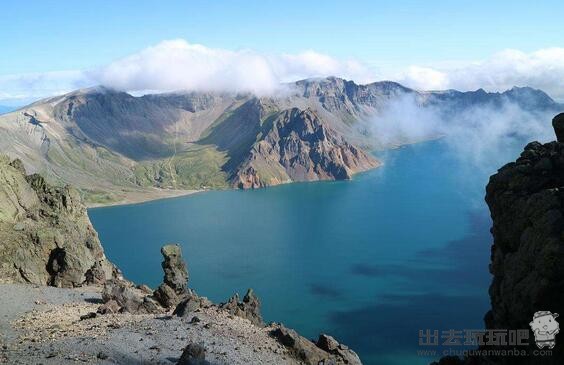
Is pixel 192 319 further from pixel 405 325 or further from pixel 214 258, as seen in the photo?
pixel 214 258

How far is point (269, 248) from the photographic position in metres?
173

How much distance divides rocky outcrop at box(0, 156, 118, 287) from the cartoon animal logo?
52250mm

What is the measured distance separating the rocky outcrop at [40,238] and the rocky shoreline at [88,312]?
5.2 inches

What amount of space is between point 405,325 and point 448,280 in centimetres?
3606

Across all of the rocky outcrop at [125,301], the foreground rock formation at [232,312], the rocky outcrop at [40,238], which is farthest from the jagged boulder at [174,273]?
→ the rocky outcrop at [125,301]

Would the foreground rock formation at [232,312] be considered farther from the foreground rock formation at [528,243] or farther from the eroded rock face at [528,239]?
the eroded rock face at [528,239]

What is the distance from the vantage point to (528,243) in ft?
120

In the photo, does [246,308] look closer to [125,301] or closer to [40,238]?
[125,301]

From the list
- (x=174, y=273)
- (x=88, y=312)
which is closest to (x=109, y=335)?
(x=88, y=312)

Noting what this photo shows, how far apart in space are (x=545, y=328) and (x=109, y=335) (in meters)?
30.9

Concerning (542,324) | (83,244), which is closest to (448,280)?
(83,244)

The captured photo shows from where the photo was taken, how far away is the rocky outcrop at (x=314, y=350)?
45250 millimetres

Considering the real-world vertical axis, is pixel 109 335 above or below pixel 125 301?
below

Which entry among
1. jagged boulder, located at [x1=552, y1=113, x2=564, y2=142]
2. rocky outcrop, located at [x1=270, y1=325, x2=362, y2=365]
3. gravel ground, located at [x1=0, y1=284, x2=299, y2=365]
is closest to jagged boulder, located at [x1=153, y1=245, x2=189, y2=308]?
gravel ground, located at [x1=0, y1=284, x2=299, y2=365]
